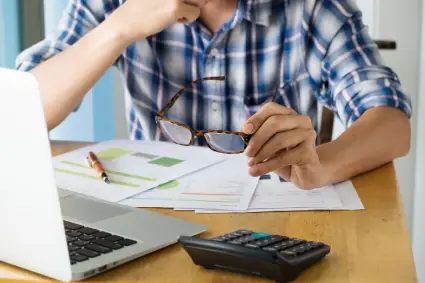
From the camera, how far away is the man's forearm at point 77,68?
4.46 feet

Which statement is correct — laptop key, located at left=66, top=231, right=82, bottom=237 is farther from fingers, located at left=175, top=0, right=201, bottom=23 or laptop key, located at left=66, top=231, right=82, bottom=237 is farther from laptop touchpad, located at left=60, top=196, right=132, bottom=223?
fingers, located at left=175, top=0, right=201, bottom=23

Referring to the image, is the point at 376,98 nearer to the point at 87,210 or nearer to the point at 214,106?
the point at 214,106

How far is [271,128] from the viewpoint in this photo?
0.99 meters

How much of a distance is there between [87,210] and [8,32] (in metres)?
1.23

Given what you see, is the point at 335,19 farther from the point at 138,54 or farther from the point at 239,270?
the point at 239,270

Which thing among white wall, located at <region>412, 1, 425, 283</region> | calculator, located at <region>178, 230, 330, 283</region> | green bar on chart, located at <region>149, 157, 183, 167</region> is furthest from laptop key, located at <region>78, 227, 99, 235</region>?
white wall, located at <region>412, 1, 425, 283</region>

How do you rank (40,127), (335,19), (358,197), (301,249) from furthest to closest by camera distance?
1. (335,19)
2. (358,197)
3. (301,249)
4. (40,127)

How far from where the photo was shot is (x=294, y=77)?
5.13 ft

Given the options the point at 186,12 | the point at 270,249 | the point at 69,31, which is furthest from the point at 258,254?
the point at 69,31

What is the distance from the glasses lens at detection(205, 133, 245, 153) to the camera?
3.31 ft

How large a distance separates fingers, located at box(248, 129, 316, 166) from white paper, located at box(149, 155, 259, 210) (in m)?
0.05

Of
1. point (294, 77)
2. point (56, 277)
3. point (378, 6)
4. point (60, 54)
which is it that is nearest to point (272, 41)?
point (294, 77)

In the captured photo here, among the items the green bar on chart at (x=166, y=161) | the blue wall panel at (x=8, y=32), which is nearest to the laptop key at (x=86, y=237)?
the green bar on chart at (x=166, y=161)

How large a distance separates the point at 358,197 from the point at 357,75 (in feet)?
1.38
